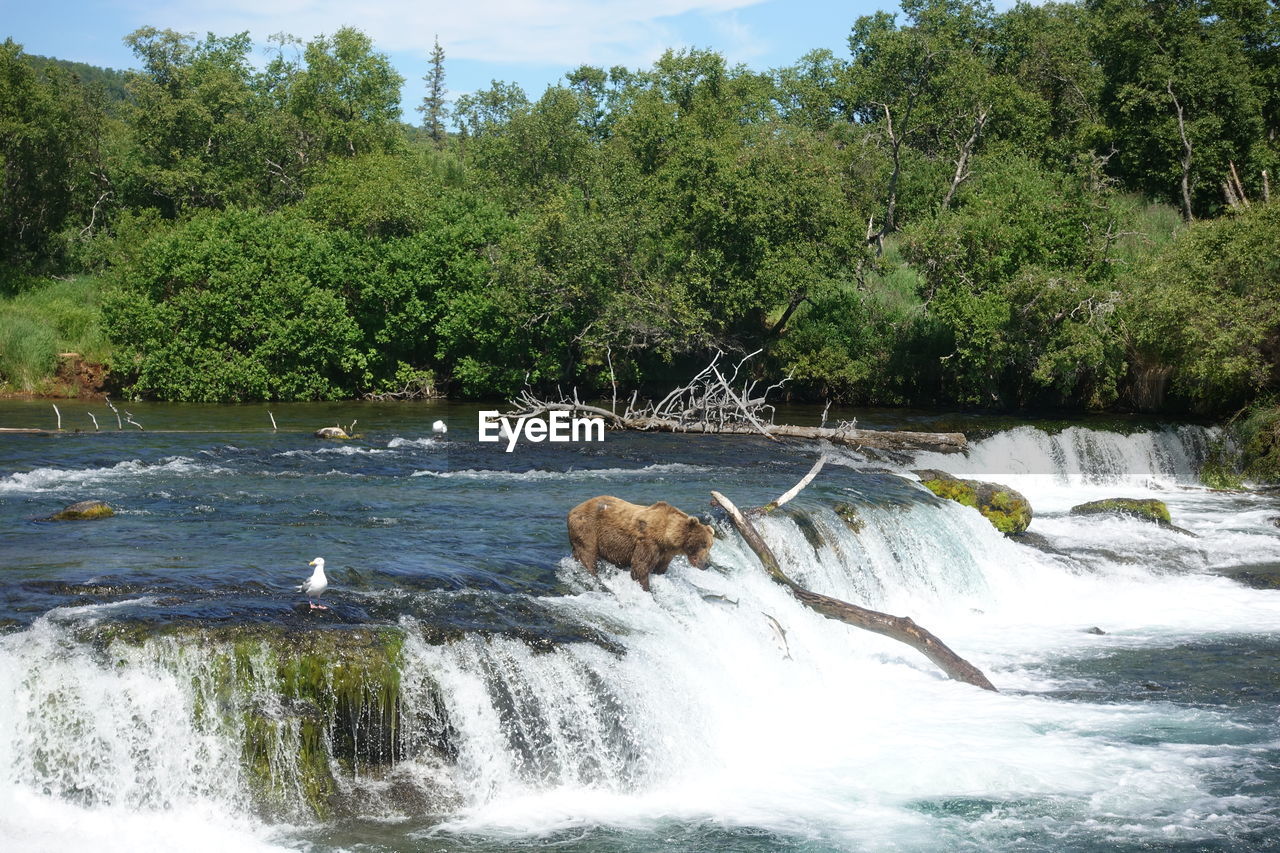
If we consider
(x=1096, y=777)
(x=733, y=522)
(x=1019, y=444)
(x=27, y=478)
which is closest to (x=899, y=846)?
(x=1096, y=777)

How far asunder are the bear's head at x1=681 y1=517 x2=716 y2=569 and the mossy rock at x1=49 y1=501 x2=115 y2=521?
8.22 metres

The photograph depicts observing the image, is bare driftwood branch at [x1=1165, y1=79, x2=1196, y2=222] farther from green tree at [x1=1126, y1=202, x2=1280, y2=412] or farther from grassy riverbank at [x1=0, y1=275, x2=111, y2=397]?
grassy riverbank at [x1=0, y1=275, x2=111, y2=397]

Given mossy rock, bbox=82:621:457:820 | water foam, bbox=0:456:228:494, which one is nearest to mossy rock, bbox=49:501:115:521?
water foam, bbox=0:456:228:494

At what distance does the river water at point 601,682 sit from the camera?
397 inches

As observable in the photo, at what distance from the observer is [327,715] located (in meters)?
10.7

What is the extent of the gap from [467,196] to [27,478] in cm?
2021

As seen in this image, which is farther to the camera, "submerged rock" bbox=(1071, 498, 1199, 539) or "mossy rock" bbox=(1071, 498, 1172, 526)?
"mossy rock" bbox=(1071, 498, 1172, 526)

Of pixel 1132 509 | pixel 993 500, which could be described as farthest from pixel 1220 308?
pixel 993 500

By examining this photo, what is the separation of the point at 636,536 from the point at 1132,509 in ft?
37.8

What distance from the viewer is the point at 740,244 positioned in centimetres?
3183

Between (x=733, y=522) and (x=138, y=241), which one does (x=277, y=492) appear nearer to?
(x=733, y=522)

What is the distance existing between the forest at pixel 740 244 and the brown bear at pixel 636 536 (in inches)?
649

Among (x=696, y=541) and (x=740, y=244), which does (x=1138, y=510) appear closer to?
(x=696, y=541)

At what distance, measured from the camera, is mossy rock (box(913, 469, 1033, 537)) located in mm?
20672
